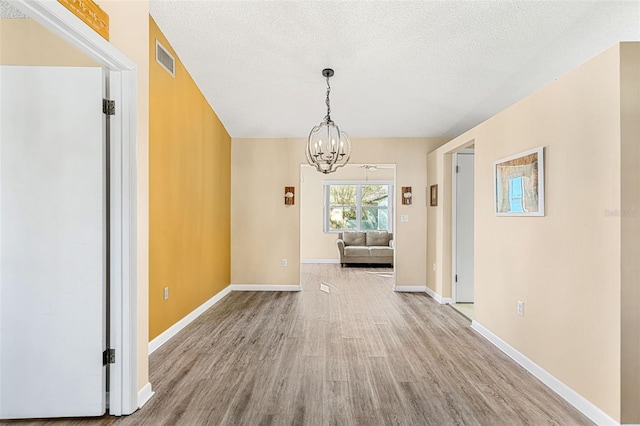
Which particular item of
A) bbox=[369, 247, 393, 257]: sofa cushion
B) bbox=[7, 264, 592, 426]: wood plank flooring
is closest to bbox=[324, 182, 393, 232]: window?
bbox=[369, 247, 393, 257]: sofa cushion

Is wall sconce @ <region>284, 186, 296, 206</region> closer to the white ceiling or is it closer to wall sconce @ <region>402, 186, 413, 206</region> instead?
the white ceiling

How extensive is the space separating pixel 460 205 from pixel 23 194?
463cm

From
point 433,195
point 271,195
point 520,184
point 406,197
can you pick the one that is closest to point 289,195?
point 271,195

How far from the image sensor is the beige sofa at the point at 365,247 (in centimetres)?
795

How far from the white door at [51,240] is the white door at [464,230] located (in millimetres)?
4243

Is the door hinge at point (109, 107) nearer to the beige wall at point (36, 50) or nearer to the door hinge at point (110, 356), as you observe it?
the beige wall at point (36, 50)

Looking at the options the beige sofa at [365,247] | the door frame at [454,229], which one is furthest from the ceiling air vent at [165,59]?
the beige sofa at [365,247]

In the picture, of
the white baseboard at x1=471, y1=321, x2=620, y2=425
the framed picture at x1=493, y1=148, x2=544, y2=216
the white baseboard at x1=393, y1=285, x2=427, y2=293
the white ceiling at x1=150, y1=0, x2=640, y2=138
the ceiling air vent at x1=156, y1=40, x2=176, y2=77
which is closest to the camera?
the white baseboard at x1=471, y1=321, x2=620, y2=425

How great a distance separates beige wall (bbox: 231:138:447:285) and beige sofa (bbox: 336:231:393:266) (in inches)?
103

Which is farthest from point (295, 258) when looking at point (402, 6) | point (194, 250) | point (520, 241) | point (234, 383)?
point (402, 6)

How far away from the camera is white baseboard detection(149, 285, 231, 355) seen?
2.95m

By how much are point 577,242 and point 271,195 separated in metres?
4.23

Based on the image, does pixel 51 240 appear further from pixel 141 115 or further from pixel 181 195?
pixel 181 195

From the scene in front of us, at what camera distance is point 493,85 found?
3.82m
